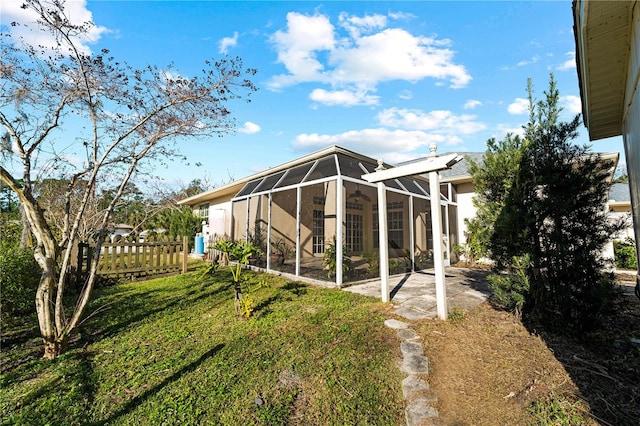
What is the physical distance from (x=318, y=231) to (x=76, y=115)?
5734 millimetres

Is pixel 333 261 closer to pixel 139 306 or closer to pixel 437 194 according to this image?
pixel 437 194

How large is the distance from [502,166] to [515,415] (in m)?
3.01

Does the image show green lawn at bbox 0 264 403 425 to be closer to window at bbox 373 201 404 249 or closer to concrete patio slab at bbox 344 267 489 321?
concrete patio slab at bbox 344 267 489 321

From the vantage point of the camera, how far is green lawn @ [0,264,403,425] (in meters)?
2.12

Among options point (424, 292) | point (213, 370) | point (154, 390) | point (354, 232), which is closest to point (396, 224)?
point (354, 232)

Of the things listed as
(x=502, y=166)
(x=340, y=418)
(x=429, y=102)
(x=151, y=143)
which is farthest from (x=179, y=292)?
(x=429, y=102)

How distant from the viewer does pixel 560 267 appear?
3.47 meters

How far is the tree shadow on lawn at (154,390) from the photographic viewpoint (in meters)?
2.07

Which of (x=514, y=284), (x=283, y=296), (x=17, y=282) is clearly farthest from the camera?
(x=283, y=296)

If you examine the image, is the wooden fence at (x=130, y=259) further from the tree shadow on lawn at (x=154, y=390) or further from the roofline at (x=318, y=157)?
the tree shadow on lawn at (x=154, y=390)

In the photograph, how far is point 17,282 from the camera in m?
4.06

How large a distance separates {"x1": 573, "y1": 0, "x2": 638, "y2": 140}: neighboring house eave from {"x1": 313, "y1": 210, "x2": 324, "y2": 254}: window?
5.52m

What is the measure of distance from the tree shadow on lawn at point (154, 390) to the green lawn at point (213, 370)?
0.01m

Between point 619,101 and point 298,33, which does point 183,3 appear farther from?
point 619,101
